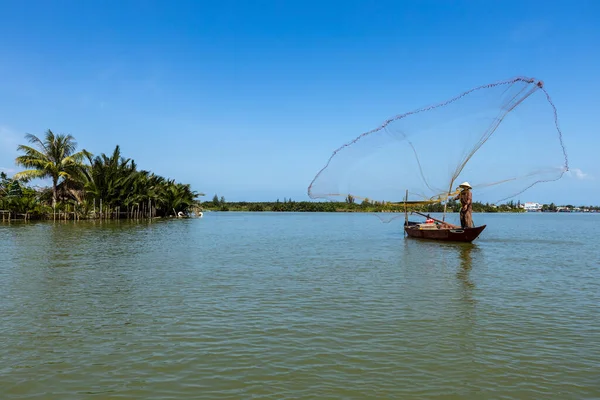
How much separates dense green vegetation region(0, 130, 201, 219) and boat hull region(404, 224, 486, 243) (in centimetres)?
3462

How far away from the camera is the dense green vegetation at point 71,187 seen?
4625 centimetres

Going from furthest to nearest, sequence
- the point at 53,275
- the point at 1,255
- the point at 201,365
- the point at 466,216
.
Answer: the point at 466,216 < the point at 1,255 < the point at 53,275 < the point at 201,365

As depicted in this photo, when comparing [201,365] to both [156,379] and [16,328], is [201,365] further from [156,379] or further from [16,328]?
[16,328]

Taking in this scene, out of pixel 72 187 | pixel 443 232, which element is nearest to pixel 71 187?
pixel 72 187

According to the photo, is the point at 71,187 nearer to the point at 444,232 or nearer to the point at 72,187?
the point at 72,187

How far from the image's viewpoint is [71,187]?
52.3 metres

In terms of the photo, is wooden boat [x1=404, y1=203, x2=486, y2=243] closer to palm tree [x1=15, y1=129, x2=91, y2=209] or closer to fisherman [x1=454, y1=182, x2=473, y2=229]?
fisherman [x1=454, y1=182, x2=473, y2=229]

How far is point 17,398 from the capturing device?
5066 mm

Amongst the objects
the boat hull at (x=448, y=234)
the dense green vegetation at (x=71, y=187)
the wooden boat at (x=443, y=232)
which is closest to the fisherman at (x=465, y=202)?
the wooden boat at (x=443, y=232)

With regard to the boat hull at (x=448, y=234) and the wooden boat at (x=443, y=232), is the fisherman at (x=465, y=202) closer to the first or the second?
the wooden boat at (x=443, y=232)

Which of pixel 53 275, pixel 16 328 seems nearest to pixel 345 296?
pixel 16 328

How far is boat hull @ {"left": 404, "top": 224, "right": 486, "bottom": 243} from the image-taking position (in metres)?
25.4

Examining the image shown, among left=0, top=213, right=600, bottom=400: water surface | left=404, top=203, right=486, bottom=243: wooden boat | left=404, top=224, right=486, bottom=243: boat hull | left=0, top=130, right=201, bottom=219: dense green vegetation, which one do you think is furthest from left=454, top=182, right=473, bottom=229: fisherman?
left=0, top=130, right=201, bottom=219: dense green vegetation

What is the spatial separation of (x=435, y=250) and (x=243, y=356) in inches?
715
